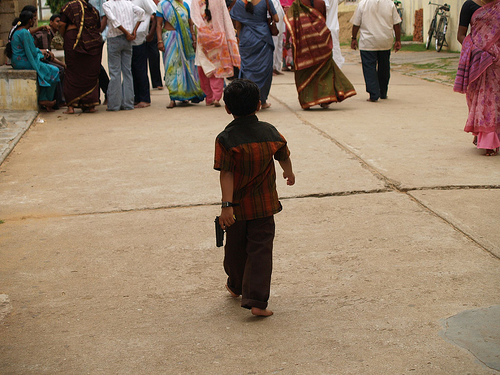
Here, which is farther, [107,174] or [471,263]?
[107,174]

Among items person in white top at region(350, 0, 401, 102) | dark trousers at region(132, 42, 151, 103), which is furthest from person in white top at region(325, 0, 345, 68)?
dark trousers at region(132, 42, 151, 103)

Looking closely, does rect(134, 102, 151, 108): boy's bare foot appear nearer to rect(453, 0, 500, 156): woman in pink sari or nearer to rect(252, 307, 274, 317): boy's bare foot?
rect(453, 0, 500, 156): woman in pink sari

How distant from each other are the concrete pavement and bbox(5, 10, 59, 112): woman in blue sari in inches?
105

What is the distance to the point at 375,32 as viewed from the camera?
9266 millimetres

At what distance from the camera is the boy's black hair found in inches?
120

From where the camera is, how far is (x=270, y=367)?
104 inches

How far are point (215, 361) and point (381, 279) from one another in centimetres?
116

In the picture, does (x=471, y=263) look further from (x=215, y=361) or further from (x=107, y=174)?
(x=107, y=174)

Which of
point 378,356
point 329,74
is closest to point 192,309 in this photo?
point 378,356

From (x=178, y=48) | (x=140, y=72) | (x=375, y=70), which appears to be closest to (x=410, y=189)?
(x=375, y=70)

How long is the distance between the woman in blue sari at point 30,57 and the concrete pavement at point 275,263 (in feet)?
8.71

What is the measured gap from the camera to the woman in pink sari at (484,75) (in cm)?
588

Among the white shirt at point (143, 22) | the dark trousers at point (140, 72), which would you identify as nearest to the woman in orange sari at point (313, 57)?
the white shirt at point (143, 22)

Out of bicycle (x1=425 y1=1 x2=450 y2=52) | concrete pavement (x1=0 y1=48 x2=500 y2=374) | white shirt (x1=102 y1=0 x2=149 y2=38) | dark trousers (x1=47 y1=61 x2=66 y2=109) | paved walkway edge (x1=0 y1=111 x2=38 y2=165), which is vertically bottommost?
paved walkway edge (x1=0 y1=111 x2=38 y2=165)
